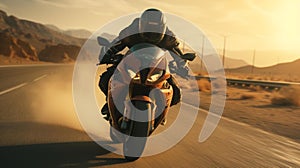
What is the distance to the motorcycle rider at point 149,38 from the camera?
18.8 ft

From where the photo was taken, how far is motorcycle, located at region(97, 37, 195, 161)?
5.12 metres

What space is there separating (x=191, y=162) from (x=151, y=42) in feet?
6.28

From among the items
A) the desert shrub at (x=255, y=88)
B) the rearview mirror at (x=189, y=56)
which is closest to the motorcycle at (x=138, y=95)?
the rearview mirror at (x=189, y=56)

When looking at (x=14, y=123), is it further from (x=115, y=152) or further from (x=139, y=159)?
(x=139, y=159)

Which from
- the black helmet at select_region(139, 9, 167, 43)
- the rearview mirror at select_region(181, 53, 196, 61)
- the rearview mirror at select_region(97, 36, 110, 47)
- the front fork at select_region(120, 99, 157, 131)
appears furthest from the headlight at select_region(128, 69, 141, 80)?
the rearview mirror at select_region(181, 53, 196, 61)

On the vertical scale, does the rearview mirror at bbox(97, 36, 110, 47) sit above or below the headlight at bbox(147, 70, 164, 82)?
above

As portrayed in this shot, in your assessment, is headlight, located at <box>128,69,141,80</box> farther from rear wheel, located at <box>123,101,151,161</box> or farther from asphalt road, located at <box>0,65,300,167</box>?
asphalt road, located at <box>0,65,300,167</box>

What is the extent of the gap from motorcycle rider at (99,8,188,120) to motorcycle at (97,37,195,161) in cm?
Result: 26

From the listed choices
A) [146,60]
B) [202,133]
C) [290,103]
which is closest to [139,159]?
[146,60]

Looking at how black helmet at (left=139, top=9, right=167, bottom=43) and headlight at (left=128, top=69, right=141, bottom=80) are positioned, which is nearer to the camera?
headlight at (left=128, top=69, right=141, bottom=80)

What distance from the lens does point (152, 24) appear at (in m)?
5.70

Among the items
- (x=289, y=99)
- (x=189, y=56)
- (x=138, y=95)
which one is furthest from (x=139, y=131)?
(x=289, y=99)

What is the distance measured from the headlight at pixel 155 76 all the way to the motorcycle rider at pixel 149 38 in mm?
643

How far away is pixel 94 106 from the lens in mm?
12023
